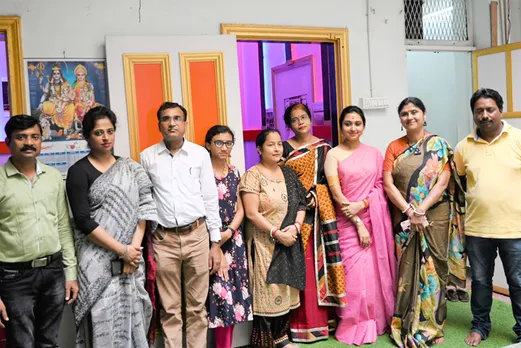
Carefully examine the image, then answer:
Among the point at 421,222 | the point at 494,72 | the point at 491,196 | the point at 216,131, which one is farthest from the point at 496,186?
the point at 494,72

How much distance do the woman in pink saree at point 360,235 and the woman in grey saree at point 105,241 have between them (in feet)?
4.19

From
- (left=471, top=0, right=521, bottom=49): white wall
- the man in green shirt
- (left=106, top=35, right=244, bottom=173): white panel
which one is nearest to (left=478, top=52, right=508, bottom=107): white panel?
(left=471, top=0, right=521, bottom=49): white wall

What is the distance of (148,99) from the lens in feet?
10.5

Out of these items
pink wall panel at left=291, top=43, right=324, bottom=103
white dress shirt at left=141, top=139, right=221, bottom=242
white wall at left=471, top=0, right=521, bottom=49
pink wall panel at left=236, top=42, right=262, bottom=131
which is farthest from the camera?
pink wall panel at left=236, top=42, right=262, bottom=131

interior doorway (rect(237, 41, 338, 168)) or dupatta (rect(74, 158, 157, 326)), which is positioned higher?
interior doorway (rect(237, 41, 338, 168))

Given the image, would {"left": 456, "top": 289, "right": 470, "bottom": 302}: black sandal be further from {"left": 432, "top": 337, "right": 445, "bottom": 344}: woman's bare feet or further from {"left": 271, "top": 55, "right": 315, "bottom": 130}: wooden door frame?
{"left": 271, "top": 55, "right": 315, "bottom": 130}: wooden door frame

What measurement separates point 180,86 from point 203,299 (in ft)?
4.36

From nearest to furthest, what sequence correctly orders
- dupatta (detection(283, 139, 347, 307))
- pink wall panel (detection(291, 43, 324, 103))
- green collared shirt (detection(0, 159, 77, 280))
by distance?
green collared shirt (detection(0, 159, 77, 280)), dupatta (detection(283, 139, 347, 307)), pink wall panel (detection(291, 43, 324, 103))

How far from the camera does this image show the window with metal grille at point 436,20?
453 cm

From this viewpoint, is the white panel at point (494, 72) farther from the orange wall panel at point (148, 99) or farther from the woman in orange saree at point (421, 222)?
the orange wall panel at point (148, 99)

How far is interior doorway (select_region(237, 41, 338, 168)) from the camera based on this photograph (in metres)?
5.13

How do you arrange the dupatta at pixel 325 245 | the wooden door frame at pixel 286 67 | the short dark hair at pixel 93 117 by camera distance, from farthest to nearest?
the wooden door frame at pixel 286 67
the dupatta at pixel 325 245
the short dark hair at pixel 93 117

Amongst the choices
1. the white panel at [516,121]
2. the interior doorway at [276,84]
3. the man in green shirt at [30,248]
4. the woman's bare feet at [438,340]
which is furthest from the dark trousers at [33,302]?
the white panel at [516,121]

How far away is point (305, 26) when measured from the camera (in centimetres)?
378
